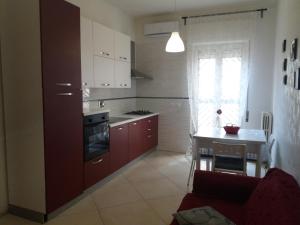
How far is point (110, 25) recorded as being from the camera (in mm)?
4191

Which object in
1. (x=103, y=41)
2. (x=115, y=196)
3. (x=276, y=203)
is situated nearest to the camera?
(x=276, y=203)

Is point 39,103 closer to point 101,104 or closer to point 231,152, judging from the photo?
point 101,104

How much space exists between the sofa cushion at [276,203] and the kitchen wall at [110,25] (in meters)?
2.39

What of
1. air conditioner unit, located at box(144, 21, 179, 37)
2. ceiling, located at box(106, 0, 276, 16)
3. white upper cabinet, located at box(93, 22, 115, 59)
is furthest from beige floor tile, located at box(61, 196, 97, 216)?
air conditioner unit, located at box(144, 21, 179, 37)

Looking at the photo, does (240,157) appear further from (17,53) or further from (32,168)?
(17,53)

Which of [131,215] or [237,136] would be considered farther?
[237,136]

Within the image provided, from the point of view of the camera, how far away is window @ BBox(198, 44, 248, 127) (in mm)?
4273

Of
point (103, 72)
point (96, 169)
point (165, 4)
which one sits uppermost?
point (165, 4)

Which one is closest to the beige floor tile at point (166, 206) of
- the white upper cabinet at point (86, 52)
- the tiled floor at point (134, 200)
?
the tiled floor at point (134, 200)

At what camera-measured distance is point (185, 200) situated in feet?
6.60

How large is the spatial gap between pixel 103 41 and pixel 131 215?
2392mm

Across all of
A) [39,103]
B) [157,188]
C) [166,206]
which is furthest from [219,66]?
[39,103]

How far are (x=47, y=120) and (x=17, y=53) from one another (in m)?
0.73

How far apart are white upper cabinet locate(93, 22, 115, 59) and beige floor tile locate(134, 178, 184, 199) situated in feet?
6.45
